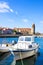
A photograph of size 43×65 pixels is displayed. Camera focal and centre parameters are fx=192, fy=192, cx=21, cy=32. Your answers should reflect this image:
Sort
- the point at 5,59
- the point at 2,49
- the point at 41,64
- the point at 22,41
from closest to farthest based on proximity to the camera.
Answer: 1. the point at 2,49
2. the point at 41,64
3. the point at 5,59
4. the point at 22,41

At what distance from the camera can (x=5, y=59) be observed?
68.1ft

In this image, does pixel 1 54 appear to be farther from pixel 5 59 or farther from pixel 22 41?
pixel 22 41

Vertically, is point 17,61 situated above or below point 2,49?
below

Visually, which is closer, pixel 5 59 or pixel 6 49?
pixel 6 49

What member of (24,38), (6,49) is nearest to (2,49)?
(6,49)

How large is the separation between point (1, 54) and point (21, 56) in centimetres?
203

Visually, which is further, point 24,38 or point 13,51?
point 24,38

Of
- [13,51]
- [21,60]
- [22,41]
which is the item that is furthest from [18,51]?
[22,41]

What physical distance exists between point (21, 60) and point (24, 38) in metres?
4.33

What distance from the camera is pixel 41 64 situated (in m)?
19.3

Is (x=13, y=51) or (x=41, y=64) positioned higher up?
(x=13, y=51)

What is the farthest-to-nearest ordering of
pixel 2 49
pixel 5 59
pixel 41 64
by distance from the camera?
pixel 5 59 < pixel 41 64 < pixel 2 49

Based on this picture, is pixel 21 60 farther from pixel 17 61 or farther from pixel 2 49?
pixel 2 49

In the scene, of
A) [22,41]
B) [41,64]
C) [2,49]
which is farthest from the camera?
[22,41]
